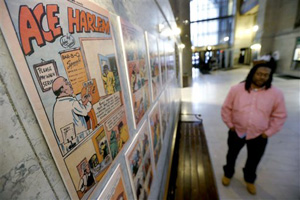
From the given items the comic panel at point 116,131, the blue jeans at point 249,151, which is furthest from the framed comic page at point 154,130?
the blue jeans at point 249,151

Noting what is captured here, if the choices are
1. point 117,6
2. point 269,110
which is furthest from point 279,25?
point 117,6

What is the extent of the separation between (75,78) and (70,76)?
0.02 meters

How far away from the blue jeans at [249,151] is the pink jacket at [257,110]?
0.11 meters

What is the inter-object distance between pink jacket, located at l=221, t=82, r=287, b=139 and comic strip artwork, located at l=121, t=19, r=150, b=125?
113 cm

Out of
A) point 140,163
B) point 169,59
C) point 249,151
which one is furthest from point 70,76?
point 169,59

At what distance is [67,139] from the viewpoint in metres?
0.39

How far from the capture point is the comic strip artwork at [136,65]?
0.81 meters

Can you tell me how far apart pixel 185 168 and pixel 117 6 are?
2405 millimetres

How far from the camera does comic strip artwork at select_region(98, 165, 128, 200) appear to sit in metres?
0.56

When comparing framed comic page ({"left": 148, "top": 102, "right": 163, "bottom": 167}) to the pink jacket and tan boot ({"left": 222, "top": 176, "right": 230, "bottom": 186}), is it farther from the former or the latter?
tan boot ({"left": 222, "top": 176, "right": 230, "bottom": 186})

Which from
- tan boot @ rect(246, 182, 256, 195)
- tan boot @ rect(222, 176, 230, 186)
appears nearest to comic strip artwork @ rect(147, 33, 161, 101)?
tan boot @ rect(222, 176, 230, 186)

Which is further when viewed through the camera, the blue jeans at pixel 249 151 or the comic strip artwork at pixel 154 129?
the blue jeans at pixel 249 151

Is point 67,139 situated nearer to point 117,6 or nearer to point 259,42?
point 117,6

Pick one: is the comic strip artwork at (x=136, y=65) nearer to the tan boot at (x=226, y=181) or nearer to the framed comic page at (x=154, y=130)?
the framed comic page at (x=154, y=130)
